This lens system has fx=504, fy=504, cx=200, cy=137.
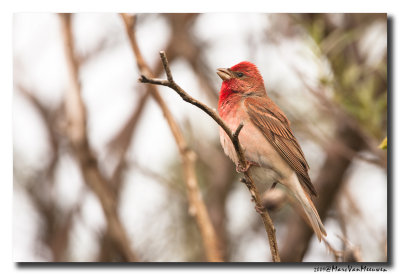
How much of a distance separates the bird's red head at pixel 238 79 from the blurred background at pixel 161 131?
34 centimetres

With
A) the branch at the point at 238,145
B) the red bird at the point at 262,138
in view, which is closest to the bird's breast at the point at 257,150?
the red bird at the point at 262,138

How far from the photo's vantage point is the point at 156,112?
139 inches

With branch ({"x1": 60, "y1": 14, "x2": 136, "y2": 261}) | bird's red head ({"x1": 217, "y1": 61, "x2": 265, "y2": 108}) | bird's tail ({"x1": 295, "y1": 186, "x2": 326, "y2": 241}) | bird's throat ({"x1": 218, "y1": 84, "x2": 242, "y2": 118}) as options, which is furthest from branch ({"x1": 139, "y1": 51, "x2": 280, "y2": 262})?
branch ({"x1": 60, "y1": 14, "x2": 136, "y2": 261})

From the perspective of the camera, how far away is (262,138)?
2.89 meters

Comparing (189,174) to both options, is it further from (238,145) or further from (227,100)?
(238,145)

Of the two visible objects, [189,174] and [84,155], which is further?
[84,155]

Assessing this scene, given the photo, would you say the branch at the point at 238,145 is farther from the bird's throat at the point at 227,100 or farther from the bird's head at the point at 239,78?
the bird's head at the point at 239,78

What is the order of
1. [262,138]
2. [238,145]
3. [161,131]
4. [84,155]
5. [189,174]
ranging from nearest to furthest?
[238,145] → [189,174] → [262,138] → [84,155] → [161,131]

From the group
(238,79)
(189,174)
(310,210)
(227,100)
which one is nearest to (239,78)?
(238,79)

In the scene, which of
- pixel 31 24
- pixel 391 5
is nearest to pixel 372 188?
pixel 391 5

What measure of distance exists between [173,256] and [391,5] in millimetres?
2225

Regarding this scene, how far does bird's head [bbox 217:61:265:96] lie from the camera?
2.96 m

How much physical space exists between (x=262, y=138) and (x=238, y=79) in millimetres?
377

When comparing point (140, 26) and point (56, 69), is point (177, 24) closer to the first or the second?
point (140, 26)
